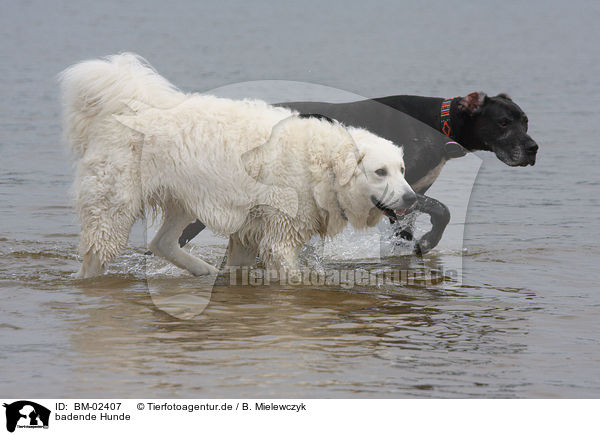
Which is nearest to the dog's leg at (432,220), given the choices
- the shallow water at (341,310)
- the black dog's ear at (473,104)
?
the shallow water at (341,310)

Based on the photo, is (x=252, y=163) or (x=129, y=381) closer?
(x=129, y=381)

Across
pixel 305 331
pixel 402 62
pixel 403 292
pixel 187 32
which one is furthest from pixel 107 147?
pixel 187 32

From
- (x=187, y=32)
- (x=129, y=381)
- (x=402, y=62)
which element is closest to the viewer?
(x=129, y=381)

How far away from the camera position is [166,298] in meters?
6.09

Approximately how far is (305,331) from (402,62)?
66.2 feet

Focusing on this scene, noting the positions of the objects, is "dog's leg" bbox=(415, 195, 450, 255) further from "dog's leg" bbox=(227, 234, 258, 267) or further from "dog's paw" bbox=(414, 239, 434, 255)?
"dog's leg" bbox=(227, 234, 258, 267)

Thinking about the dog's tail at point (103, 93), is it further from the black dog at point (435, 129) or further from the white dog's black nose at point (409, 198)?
the white dog's black nose at point (409, 198)

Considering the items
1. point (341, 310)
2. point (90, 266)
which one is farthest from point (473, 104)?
point (90, 266)

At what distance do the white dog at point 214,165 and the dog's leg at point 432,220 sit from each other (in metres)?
1.55

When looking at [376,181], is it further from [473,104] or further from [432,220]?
[473,104]

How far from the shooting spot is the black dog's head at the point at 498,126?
25.9 feet

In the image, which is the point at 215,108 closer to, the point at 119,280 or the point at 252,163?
the point at 252,163

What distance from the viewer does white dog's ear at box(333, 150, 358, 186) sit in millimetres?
6016

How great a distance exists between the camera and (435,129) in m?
7.96
